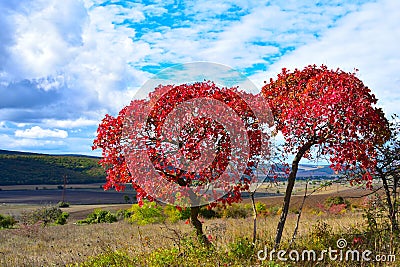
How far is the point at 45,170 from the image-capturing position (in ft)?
405

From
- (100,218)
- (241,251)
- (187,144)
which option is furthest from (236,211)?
(187,144)

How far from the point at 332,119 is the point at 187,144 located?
2568 millimetres

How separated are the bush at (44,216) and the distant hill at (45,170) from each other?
3598 inches

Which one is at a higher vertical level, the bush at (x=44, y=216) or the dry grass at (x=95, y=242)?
the dry grass at (x=95, y=242)

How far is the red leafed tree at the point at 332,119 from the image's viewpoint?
7.21m

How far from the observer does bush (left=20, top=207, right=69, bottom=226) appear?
77.8 ft

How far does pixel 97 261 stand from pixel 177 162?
8.31ft

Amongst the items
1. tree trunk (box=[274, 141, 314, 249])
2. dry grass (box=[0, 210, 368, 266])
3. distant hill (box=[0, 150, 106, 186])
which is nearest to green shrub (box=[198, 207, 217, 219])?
dry grass (box=[0, 210, 368, 266])

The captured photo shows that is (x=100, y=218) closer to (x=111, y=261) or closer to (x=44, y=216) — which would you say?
(x=44, y=216)

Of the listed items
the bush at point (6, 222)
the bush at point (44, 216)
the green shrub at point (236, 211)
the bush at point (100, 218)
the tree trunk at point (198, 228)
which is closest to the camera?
the tree trunk at point (198, 228)

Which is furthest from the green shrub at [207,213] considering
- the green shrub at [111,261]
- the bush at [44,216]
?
the green shrub at [111,261]

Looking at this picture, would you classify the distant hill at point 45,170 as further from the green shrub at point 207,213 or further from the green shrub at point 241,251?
the green shrub at point 241,251

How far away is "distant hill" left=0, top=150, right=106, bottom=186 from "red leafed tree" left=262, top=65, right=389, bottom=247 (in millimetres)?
111725

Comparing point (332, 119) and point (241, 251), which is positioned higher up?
point (332, 119)
